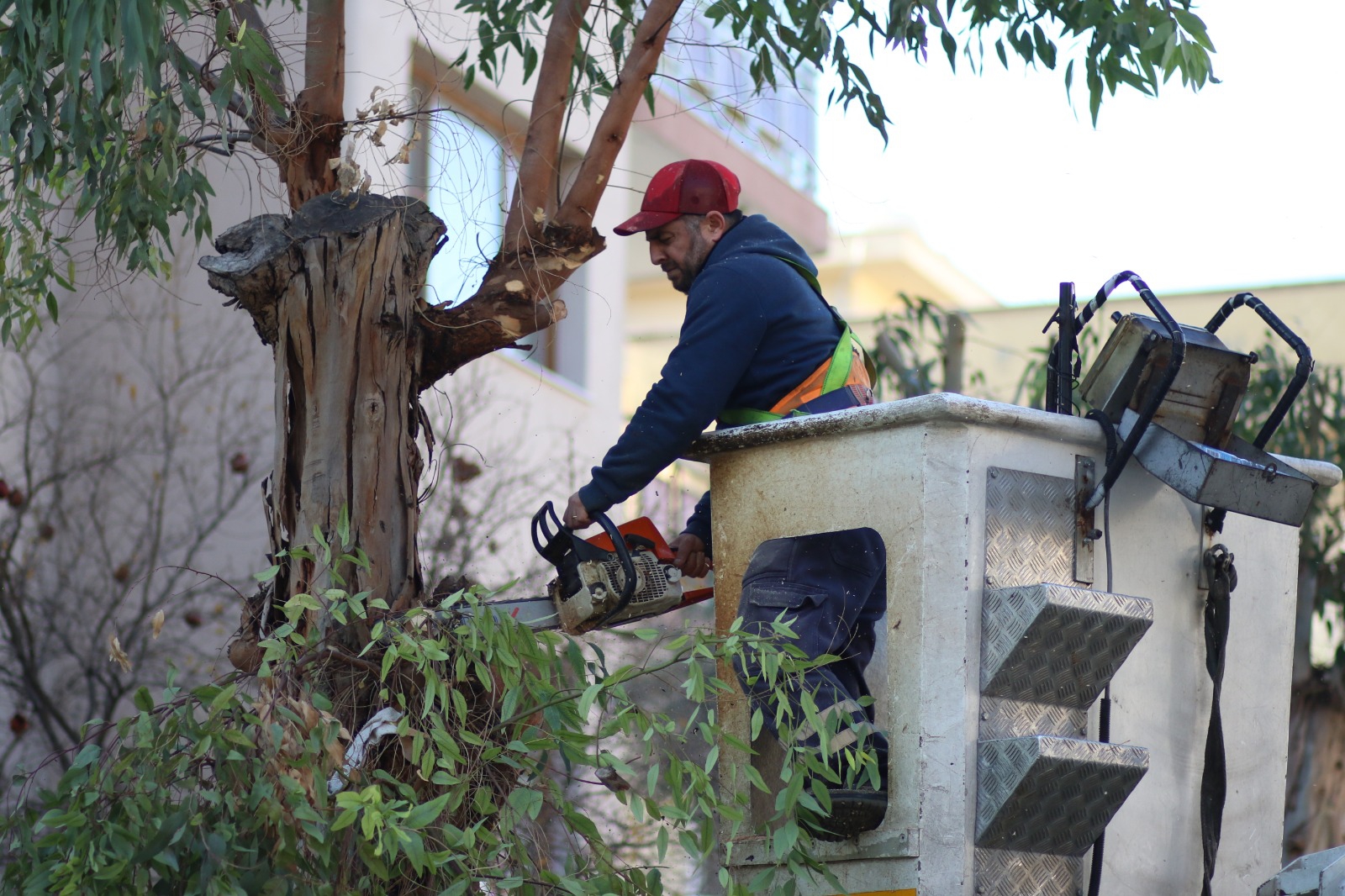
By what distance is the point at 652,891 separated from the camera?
3.17 meters

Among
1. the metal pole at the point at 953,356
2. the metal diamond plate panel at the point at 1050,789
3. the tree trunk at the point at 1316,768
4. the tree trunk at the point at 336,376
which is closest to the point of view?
the metal diamond plate panel at the point at 1050,789

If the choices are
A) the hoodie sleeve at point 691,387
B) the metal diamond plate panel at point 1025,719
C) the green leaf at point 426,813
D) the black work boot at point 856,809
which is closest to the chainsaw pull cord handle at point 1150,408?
the metal diamond plate panel at point 1025,719

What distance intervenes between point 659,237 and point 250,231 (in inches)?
42.5

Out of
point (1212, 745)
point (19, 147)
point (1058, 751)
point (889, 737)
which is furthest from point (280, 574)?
point (1212, 745)

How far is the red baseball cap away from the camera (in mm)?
4281

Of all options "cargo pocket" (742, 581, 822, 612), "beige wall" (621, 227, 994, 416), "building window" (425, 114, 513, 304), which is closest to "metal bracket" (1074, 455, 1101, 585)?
"cargo pocket" (742, 581, 822, 612)

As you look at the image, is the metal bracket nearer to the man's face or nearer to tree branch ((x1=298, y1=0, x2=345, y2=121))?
the man's face

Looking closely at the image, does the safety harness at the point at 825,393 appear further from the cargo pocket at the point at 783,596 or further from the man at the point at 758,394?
the cargo pocket at the point at 783,596

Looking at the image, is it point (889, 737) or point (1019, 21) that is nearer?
point (889, 737)

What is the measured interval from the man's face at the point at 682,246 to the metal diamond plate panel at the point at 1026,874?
1.73 metres

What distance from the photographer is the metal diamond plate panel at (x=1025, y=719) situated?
3256mm

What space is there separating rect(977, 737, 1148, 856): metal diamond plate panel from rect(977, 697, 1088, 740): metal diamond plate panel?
0.12 feet

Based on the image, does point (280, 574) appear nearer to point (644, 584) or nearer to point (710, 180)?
point (644, 584)

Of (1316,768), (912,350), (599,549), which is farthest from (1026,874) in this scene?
(912,350)
